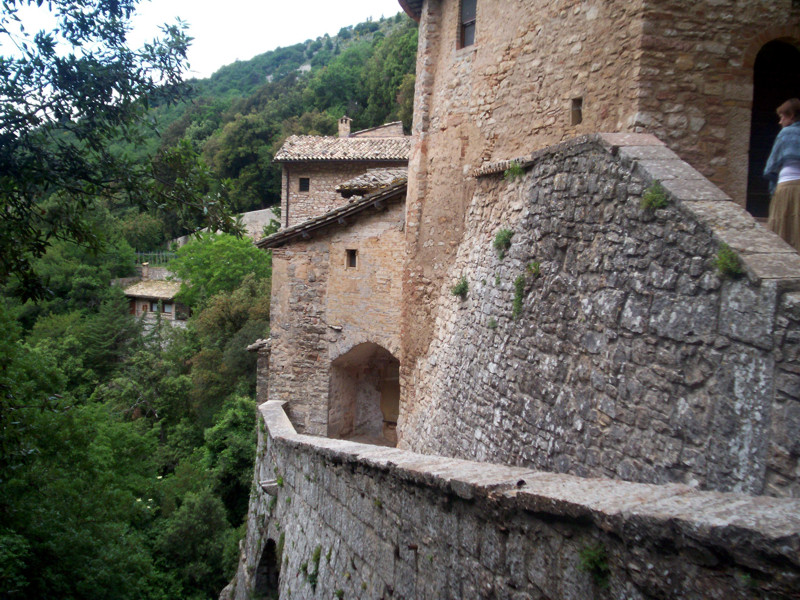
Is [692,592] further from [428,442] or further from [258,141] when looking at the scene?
[258,141]

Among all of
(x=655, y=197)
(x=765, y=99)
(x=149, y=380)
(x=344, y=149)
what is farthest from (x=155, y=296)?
(x=655, y=197)

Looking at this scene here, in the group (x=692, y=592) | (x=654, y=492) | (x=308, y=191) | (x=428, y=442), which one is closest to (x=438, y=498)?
(x=654, y=492)

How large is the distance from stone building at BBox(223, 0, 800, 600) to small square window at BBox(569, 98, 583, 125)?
39 mm

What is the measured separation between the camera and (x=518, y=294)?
4.66m

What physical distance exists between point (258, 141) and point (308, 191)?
18.3m

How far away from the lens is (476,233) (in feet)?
20.8

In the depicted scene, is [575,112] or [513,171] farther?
[513,171]

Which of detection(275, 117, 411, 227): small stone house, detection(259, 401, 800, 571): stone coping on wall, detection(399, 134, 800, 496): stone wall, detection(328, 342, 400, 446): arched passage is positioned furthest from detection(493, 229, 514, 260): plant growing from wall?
detection(275, 117, 411, 227): small stone house

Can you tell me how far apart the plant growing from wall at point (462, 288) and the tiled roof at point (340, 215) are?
3569 millimetres

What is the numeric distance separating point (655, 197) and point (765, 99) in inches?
147

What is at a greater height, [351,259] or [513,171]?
[513,171]

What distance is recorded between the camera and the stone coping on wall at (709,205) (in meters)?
2.44

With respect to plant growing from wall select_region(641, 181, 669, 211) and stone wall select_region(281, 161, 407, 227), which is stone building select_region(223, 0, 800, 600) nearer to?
plant growing from wall select_region(641, 181, 669, 211)

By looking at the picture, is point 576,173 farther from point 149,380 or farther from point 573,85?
point 149,380
